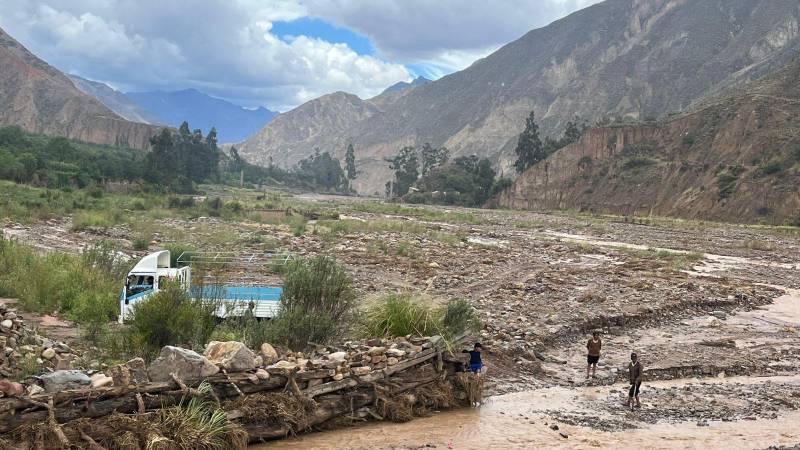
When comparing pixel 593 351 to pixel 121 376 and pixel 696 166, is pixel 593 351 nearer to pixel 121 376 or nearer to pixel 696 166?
pixel 121 376

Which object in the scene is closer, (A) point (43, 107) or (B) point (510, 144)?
(A) point (43, 107)

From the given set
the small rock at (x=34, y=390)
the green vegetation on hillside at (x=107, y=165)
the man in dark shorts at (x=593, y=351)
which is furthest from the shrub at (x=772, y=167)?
the small rock at (x=34, y=390)

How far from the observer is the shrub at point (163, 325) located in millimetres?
11156

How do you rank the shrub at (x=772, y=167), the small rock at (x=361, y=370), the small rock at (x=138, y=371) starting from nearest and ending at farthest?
the small rock at (x=138, y=371), the small rock at (x=361, y=370), the shrub at (x=772, y=167)

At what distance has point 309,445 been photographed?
935 cm

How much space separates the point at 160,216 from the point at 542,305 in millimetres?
33679

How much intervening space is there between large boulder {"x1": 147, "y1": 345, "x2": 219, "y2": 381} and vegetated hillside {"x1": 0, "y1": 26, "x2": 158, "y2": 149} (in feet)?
491

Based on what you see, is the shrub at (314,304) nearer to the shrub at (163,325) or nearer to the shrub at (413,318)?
the shrub at (413,318)

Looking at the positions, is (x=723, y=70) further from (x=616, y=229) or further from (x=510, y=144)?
(x=616, y=229)

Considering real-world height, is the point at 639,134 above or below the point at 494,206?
above

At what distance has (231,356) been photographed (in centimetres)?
937

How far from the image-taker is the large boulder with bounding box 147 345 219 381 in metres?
8.73

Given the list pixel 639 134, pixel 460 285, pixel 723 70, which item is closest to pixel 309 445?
pixel 460 285

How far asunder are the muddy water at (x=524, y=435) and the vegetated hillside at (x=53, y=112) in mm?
149580
